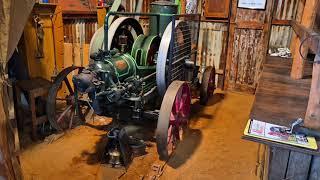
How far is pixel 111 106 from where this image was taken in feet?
10.8

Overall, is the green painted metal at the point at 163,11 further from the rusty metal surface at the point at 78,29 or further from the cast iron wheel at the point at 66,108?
the rusty metal surface at the point at 78,29

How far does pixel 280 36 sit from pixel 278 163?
4.26 metres

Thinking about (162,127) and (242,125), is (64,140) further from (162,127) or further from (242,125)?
(242,125)

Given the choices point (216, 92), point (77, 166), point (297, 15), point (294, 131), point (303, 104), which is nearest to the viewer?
point (294, 131)

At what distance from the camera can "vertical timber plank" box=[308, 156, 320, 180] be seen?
158 centimetres

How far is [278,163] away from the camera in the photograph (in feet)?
5.50

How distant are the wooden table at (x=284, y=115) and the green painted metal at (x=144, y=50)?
1.63 meters

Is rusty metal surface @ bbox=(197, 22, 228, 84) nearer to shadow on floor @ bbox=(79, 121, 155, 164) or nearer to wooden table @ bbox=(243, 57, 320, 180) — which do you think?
shadow on floor @ bbox=(79, 121, 155, 164)

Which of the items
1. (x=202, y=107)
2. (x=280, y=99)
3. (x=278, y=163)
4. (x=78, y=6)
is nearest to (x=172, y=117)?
(x=280, y=99)

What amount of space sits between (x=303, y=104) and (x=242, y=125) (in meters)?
2.31

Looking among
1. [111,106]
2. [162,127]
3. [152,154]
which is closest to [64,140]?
[111,106]

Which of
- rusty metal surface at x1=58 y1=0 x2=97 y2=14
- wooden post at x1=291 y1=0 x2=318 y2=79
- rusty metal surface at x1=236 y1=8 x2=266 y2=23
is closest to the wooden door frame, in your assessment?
rusty metal surface at x1=236 y1=8 x2=266 y2=23

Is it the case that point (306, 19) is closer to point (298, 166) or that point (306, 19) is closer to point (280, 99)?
point (280, 99)

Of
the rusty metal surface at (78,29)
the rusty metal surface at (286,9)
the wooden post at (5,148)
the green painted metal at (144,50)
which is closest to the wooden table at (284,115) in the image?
the wooden post at (5,148)
